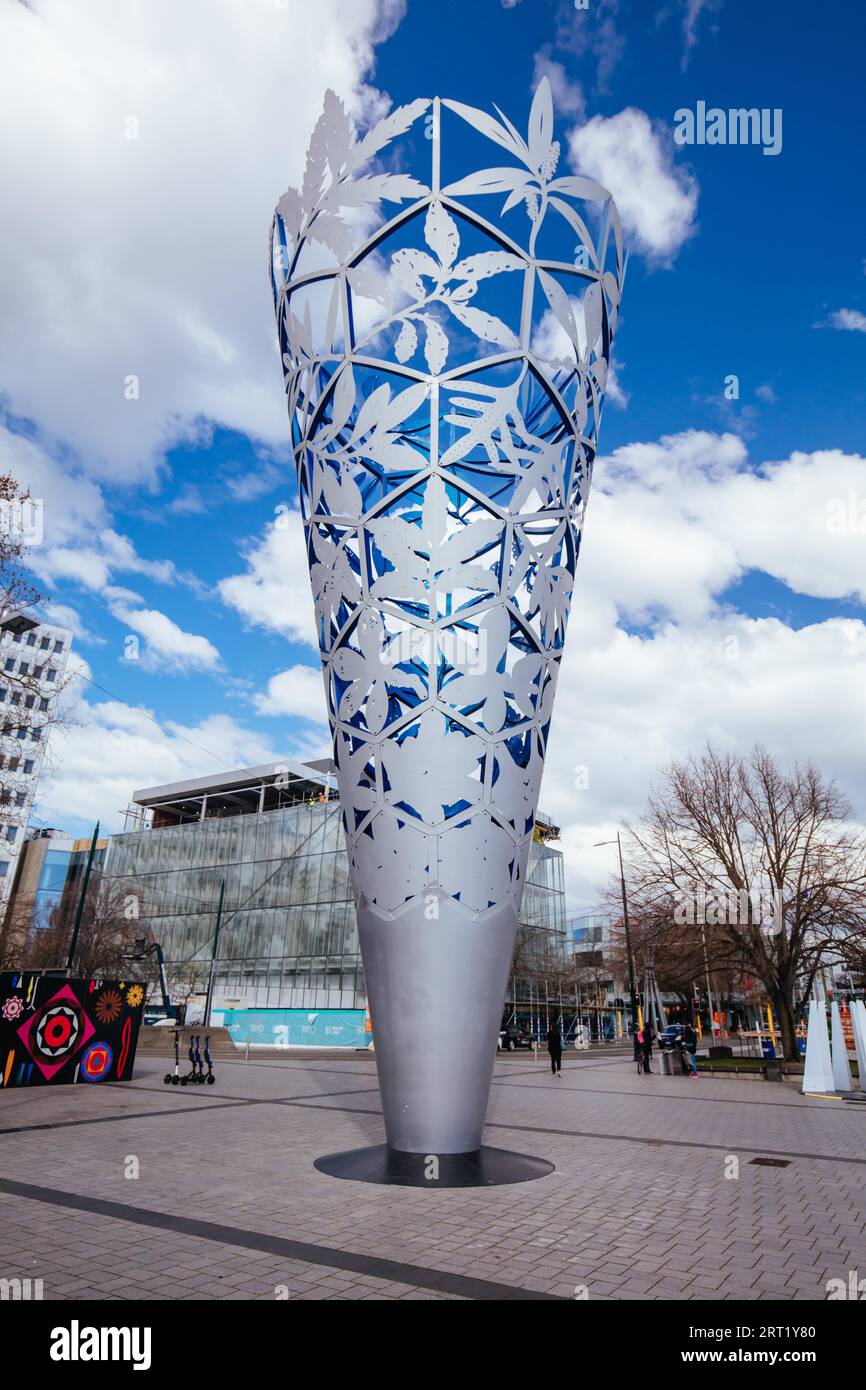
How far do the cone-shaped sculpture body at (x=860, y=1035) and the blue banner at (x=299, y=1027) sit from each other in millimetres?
17664

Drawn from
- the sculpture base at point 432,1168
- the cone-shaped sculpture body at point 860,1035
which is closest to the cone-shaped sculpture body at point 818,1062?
the cone-shaped sculpture body at point 860,1035

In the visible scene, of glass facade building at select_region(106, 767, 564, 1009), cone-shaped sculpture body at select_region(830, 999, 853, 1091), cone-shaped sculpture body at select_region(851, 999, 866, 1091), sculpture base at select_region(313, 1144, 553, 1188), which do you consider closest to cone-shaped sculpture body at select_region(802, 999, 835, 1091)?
cone-shaped sculpture body at select_region(830, 999, 853, 1091)

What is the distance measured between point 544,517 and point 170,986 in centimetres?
4896

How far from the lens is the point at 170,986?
50.3 metres

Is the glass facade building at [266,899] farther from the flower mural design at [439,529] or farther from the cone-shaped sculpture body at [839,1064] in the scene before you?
the flower mural design at [439,529]

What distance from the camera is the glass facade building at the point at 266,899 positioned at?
4647cm

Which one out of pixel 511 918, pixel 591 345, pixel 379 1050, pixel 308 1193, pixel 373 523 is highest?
pixel 591 345

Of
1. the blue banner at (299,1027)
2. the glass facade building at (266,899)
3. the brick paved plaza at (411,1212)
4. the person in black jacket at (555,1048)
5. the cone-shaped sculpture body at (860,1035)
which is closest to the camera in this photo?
the brick paved plaza at (411,1212)

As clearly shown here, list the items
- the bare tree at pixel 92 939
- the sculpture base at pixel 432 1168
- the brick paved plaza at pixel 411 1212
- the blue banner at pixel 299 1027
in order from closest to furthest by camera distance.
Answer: the brick paved plaza at pixel 411 1212 < the sculpture base at pixel 432 1168 < the blue banner at pixel 299 1027 < the bare tree at pixel 92 939

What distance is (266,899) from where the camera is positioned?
50750 mm

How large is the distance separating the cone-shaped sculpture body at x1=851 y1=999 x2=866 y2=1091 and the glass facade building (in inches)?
1160

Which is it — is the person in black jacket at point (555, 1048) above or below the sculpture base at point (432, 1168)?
above
